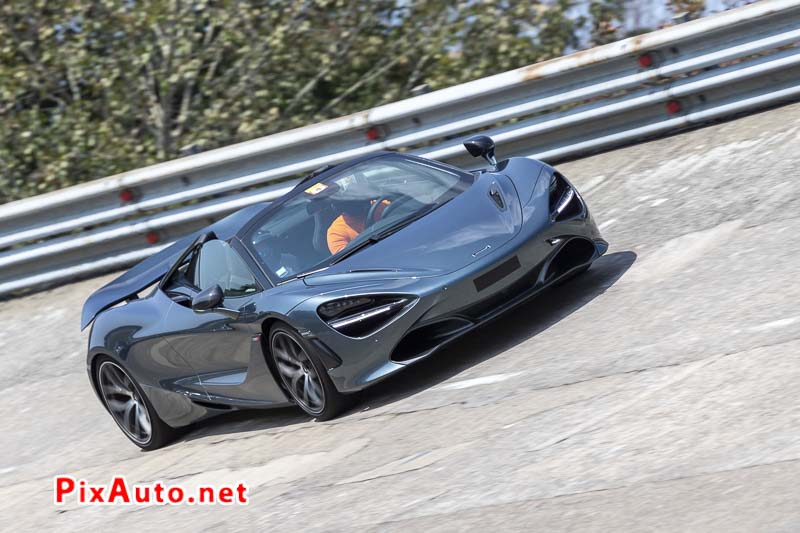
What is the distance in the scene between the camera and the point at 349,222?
24.7 ft

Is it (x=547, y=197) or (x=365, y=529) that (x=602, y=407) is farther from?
(x=547, y=197)

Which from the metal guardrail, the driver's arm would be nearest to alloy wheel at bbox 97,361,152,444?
the driver's arm

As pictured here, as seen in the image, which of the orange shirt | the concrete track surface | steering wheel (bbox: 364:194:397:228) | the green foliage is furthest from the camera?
the green foliage

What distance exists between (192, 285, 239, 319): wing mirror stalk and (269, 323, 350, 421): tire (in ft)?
1.18

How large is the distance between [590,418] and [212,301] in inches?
104

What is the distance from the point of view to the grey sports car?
6730 millimetres

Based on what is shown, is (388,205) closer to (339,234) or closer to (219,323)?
(339,234)

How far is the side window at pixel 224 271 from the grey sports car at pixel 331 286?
0.04ft

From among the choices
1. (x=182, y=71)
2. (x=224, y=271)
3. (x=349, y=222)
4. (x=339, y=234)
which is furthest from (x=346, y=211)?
(x=182, y=71)

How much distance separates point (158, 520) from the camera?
6488mm

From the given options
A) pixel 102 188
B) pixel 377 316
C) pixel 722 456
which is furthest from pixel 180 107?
pixel 722 456

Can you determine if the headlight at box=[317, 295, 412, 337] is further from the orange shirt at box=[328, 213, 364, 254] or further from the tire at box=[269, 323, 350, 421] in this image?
the orange shirt at box=[328, 213, 364, 254]

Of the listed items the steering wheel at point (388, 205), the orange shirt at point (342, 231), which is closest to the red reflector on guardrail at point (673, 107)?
the steering wheel at point (388, 205)

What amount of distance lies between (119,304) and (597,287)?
3252 millimetres
